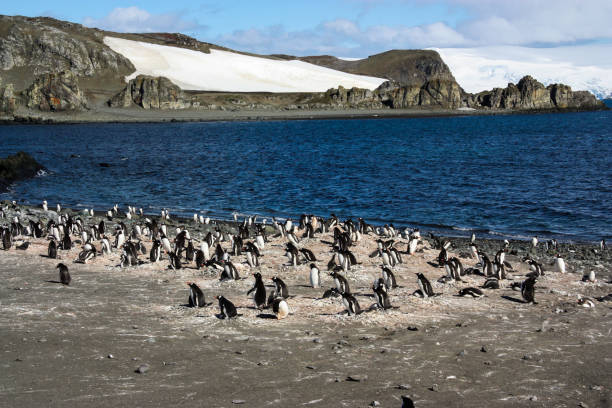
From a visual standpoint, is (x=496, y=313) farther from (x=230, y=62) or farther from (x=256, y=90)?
(x=230, y=62)

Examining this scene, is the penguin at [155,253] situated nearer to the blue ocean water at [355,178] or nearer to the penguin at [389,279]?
the penguin at [389,279]

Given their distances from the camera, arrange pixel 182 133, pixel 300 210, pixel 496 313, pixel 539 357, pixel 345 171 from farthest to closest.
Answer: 1. pixel 182 133
2. pixel 345 171
3. pixel 300 210
4. pixel 496 313
5. pixel 539 357

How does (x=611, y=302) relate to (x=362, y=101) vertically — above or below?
below

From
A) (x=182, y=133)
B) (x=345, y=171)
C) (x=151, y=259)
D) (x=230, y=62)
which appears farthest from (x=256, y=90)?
(x=151, y=259)

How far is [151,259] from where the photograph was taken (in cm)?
1769

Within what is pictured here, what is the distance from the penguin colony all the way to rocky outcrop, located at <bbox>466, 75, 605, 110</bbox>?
146232mm

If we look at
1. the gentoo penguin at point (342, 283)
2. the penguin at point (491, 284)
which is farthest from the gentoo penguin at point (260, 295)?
the penguin at point (491, 284)

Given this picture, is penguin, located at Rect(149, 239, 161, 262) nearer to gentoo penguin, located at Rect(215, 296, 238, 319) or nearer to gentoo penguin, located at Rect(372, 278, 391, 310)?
gentoo penguin, located at Rect(215, 296, 238, 319)

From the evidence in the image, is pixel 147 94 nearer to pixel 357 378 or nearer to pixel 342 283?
pixel 342 283

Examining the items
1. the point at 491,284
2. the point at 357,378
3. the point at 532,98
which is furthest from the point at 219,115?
the point at 357,378

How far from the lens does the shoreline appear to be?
362 feet

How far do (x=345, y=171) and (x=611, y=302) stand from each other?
116 feet

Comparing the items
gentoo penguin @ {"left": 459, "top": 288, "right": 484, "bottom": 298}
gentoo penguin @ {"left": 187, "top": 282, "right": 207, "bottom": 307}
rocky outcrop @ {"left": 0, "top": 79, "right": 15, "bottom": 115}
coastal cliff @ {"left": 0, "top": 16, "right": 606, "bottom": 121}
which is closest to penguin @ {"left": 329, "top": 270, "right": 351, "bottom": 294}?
gentoo penguin @ {"left": 459, "top": 288, "right": 484, "bottom": 298}

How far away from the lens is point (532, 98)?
159 metres
